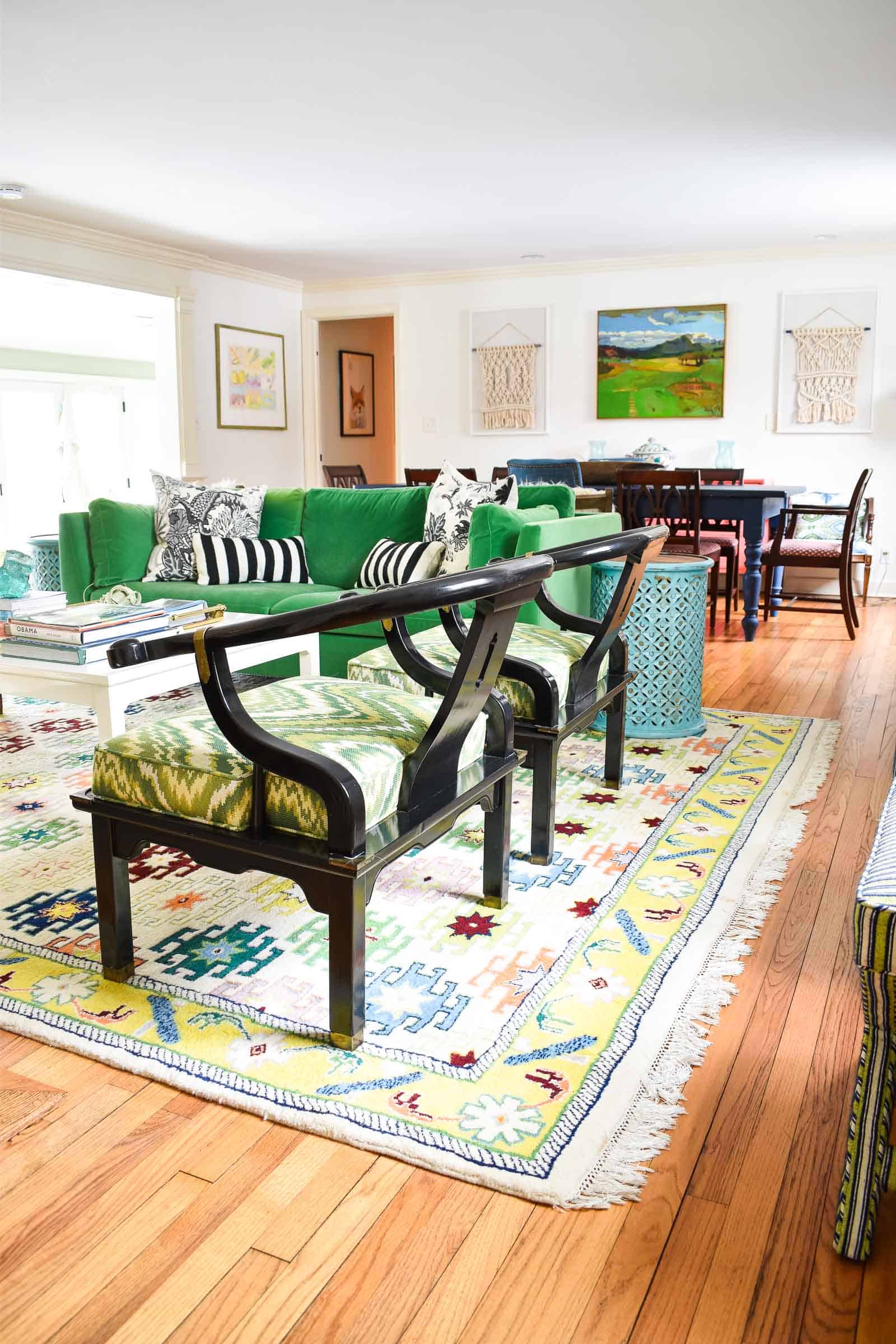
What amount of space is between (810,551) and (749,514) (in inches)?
18.2

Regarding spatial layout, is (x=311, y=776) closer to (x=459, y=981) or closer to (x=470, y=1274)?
(x=459, y=981)

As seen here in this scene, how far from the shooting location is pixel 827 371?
7.20 metres

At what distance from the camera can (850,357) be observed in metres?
7.13

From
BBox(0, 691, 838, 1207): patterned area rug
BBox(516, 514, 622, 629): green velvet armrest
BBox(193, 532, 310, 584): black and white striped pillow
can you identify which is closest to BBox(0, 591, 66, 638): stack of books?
→ BBox(0, 691, 838, 1207): patterned area rug

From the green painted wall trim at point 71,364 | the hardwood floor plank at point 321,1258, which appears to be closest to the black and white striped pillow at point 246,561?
the hardwood floor plank at point 321,1258

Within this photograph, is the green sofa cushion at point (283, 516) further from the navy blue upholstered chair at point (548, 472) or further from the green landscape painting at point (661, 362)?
the green landscape painting at point (661, 362)

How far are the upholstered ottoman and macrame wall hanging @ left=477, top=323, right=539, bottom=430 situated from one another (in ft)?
23.6

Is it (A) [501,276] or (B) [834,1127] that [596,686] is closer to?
(B) [834,1127]

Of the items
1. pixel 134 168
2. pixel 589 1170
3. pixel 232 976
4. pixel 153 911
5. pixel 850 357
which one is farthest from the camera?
pixel 850 357

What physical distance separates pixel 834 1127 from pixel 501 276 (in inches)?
295

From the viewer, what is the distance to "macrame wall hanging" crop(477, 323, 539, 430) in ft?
26.5

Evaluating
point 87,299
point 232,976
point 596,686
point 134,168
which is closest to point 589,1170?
point 232,976

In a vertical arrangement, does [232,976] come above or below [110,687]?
below

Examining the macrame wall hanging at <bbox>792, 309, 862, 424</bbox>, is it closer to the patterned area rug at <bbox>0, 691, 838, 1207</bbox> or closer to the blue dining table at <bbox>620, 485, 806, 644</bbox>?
the blue dining table at <bbox>620, 485, 806, 644</bbox>
